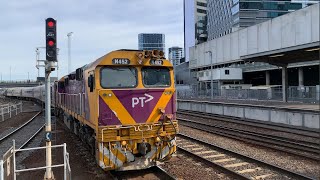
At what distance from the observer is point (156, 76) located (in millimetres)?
9648

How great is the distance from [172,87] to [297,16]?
39.8 meters

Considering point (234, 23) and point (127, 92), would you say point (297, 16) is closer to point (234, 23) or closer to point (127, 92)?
point (127, 92)

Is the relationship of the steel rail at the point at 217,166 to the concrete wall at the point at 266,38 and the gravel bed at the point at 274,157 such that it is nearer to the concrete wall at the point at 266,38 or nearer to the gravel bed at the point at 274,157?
the gravel bed at the point at 274,157

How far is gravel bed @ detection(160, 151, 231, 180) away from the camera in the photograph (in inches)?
364

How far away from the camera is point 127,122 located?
9.02 meters

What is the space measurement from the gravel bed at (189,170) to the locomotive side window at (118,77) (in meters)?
2.79

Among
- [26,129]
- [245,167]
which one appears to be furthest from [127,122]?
[26,129]

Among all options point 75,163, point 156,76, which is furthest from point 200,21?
point 156,76

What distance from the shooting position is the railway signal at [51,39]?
851 centimetres

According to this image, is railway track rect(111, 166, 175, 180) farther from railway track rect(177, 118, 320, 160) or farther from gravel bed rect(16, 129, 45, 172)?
railway track rect(177, 118, 320, 160)

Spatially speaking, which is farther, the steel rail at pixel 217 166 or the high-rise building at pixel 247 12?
the high-rise building at pixel 247 12

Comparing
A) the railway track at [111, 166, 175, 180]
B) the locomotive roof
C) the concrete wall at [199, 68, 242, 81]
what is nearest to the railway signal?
the locomotive roof

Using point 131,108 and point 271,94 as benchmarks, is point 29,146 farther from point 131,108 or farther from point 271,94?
point 271,94

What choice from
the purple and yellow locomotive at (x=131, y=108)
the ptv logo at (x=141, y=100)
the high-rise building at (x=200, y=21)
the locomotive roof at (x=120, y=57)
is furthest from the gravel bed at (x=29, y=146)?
the high-rise building at (x=200, y=21)
